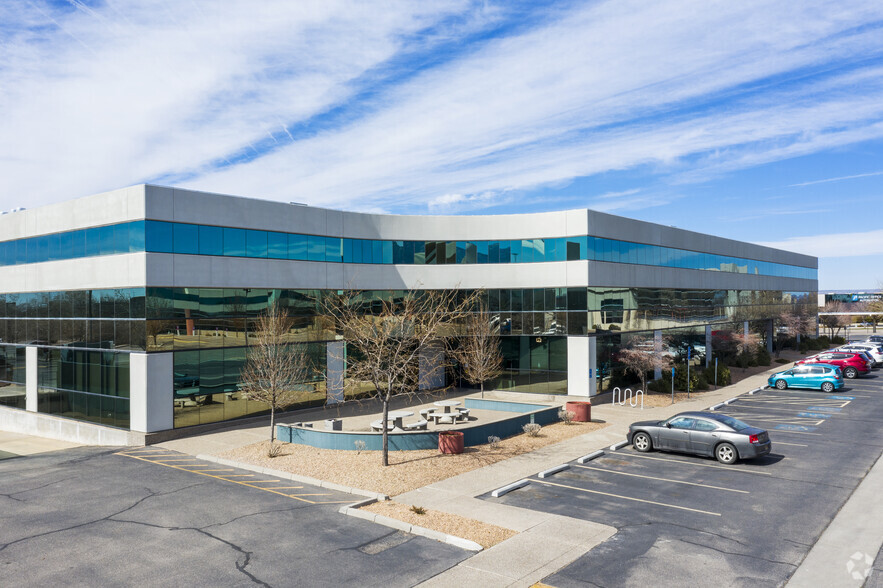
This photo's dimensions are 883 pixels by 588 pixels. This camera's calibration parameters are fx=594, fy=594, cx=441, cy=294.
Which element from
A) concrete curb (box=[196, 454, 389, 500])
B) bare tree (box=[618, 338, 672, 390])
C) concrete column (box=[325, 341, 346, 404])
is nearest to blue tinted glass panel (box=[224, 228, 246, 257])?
concrete column (box=[325, 341, 346, 404])

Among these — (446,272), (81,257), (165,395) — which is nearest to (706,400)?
(446,272)

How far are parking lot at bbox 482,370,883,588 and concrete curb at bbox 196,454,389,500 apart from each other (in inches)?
129

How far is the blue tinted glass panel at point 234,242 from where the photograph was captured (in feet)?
85.6

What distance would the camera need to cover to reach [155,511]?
14656mm

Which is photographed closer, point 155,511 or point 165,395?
point 155,511

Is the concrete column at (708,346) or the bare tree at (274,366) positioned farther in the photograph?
the concrete column at (708,346)

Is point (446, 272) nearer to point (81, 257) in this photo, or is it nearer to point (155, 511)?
point (81, 257)

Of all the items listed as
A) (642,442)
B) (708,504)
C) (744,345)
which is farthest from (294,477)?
(744,345)

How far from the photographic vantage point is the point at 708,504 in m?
14.6

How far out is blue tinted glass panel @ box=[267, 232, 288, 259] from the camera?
2762 cm

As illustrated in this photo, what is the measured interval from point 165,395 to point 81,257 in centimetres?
779

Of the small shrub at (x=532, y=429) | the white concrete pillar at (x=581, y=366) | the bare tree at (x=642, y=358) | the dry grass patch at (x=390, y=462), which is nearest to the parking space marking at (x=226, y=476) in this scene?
the dry grass patch at (x=390, y=462)

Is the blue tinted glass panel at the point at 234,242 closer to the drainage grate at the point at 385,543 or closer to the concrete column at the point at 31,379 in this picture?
the concrete column at the point at 31,379

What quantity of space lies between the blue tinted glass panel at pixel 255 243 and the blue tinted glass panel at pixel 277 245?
0.22 metres
